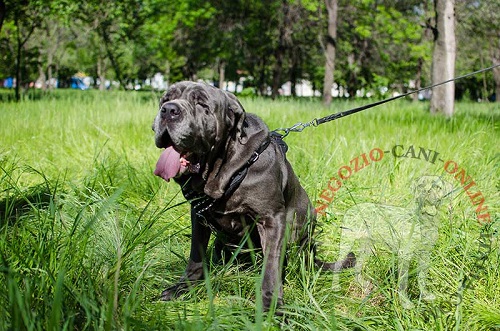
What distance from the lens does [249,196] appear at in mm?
2502

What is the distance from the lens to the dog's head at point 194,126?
2426 mm

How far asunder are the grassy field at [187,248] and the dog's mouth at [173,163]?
0.24m

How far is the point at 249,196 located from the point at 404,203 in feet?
5.81

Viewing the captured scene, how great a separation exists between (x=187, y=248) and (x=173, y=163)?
0.97 m

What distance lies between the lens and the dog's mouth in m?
2.46

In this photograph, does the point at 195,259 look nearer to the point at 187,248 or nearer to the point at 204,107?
the point at 187,248

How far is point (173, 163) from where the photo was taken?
2.47m

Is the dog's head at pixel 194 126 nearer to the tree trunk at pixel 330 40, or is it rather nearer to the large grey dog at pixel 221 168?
the large grey dog at pixel 221 168

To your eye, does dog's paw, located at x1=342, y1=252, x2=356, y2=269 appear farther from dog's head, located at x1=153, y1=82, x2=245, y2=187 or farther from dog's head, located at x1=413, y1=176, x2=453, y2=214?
dog's head, located at x1=153, y1=82, x2=245, y2=187

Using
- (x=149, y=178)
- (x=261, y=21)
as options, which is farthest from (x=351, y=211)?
(x=261, y=21)

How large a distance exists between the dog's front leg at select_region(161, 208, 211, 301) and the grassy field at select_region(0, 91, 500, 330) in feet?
0.24

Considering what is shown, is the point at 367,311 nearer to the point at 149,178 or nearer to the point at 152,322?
the point at 152,322

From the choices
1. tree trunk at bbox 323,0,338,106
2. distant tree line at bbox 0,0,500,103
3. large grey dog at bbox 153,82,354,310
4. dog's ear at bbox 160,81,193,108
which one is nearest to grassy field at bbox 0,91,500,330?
large grey dog at bbox 153,82,354,310

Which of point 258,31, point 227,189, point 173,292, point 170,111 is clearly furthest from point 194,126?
point 258,31
